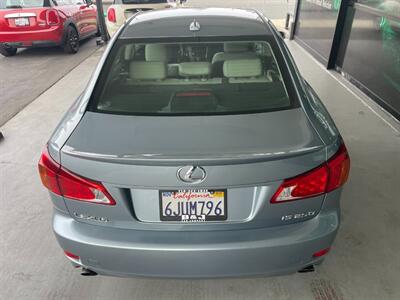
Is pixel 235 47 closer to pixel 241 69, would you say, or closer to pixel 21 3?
pixel 241 69

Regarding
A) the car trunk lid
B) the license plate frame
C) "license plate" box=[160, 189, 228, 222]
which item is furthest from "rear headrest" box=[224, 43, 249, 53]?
the license plate frame

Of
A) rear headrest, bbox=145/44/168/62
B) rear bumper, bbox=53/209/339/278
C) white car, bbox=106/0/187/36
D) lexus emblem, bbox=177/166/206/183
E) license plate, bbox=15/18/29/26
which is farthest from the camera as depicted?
white car, bbox=106/0/187/36

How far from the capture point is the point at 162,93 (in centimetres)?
216

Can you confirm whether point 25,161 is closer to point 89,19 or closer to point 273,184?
point 273,184

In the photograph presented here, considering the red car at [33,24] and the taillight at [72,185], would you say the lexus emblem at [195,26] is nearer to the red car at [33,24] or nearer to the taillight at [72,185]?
the taillight at [72,185]

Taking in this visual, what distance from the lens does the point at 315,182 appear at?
1661 mm

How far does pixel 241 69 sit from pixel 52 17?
7085 mm

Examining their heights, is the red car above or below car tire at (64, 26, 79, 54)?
above

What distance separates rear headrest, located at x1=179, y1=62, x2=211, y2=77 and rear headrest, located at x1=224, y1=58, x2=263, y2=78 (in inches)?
4.9

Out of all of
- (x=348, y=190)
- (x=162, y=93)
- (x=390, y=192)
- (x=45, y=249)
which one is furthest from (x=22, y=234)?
(x=390, y=192)

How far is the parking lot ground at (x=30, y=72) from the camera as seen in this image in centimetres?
561

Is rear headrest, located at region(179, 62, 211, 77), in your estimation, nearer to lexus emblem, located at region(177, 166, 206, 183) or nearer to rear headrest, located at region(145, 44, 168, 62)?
rear headrest, located at region(145, 44, 168, 62)

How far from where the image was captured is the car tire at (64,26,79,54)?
8453 mm

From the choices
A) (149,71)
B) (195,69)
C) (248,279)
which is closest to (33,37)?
(149,71)
